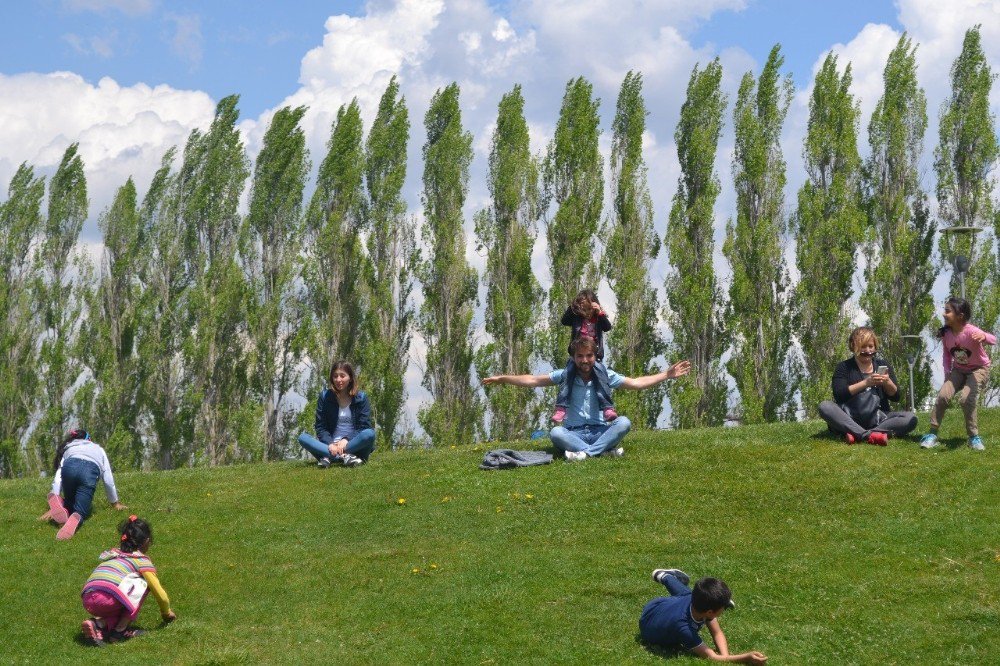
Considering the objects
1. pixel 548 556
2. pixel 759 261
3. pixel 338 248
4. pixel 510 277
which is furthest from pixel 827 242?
pixel 548 556

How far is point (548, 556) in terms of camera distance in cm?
1392

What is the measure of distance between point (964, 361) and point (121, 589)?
40.1 feet

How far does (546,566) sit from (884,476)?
5.54 m

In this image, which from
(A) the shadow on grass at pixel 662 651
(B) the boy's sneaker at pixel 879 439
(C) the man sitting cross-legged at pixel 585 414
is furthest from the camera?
(C) the man sitting cross-legged at pixel 585 414

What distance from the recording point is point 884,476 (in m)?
16.2

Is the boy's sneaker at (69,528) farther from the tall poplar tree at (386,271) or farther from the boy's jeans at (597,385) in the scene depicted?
the tall poplar tree at (386,271)

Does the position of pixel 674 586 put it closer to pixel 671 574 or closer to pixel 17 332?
pixel 671 574

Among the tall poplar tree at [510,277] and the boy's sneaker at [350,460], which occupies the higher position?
the tall poplar tree at [510,277]

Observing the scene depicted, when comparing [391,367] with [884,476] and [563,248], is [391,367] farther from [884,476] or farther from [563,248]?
[884,476]

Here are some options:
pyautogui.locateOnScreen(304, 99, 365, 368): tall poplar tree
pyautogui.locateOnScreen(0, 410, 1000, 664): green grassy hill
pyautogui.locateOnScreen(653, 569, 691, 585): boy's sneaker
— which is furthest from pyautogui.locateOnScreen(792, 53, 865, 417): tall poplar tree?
pyautogui.locateOnScreen(653, 569, 691, 585): boy's sneaker

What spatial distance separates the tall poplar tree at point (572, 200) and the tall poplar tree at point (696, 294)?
2.78 m

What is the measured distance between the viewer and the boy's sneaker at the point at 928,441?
17453 mm

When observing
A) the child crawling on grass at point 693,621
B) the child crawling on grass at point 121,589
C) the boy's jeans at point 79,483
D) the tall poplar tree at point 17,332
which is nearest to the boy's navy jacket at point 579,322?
the boy's jeans at point 79,483

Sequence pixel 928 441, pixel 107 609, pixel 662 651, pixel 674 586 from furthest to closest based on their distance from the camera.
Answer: pixel 928 441 → pixel 107 609 → pixel 674 586 → pixel 662 651
